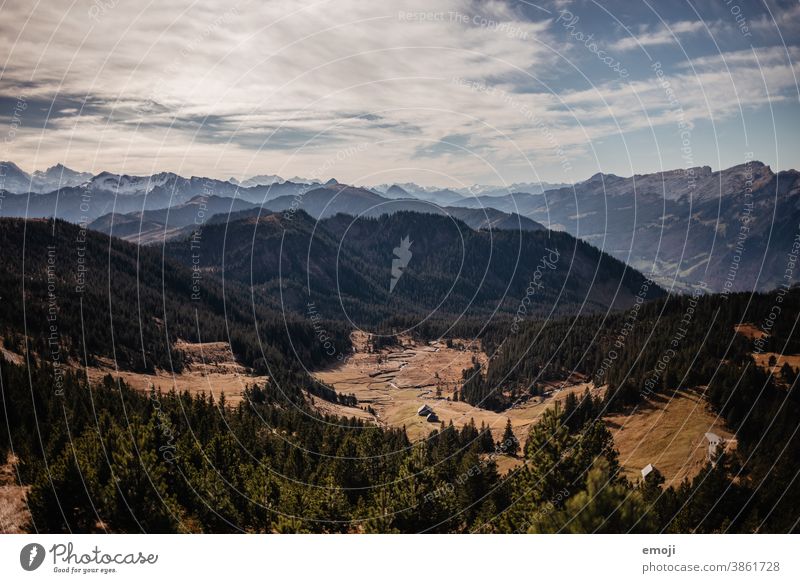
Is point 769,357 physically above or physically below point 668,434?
above

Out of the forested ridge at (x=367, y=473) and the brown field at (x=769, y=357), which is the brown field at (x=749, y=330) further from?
the forested ridge at (x=367, y=473)

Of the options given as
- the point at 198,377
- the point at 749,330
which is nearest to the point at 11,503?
the point at 198,377

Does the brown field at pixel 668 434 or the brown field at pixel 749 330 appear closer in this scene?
the brown field at pixel 668 434

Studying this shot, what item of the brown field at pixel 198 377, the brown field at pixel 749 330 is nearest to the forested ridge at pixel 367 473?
the brown field at pixel 749 330

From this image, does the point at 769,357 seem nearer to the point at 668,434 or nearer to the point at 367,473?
the point at 668,434

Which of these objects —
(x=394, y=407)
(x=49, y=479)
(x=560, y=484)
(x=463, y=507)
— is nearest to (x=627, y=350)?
(x=394, y=407)

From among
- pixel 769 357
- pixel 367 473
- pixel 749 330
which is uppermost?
pixel 749 330

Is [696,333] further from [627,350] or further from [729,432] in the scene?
[729,432]

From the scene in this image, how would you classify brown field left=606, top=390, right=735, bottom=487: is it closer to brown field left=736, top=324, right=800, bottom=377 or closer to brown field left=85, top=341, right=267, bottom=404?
brown field left=736, top=324, right=800, bottom=377

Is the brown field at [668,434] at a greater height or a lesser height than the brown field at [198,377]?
greater
